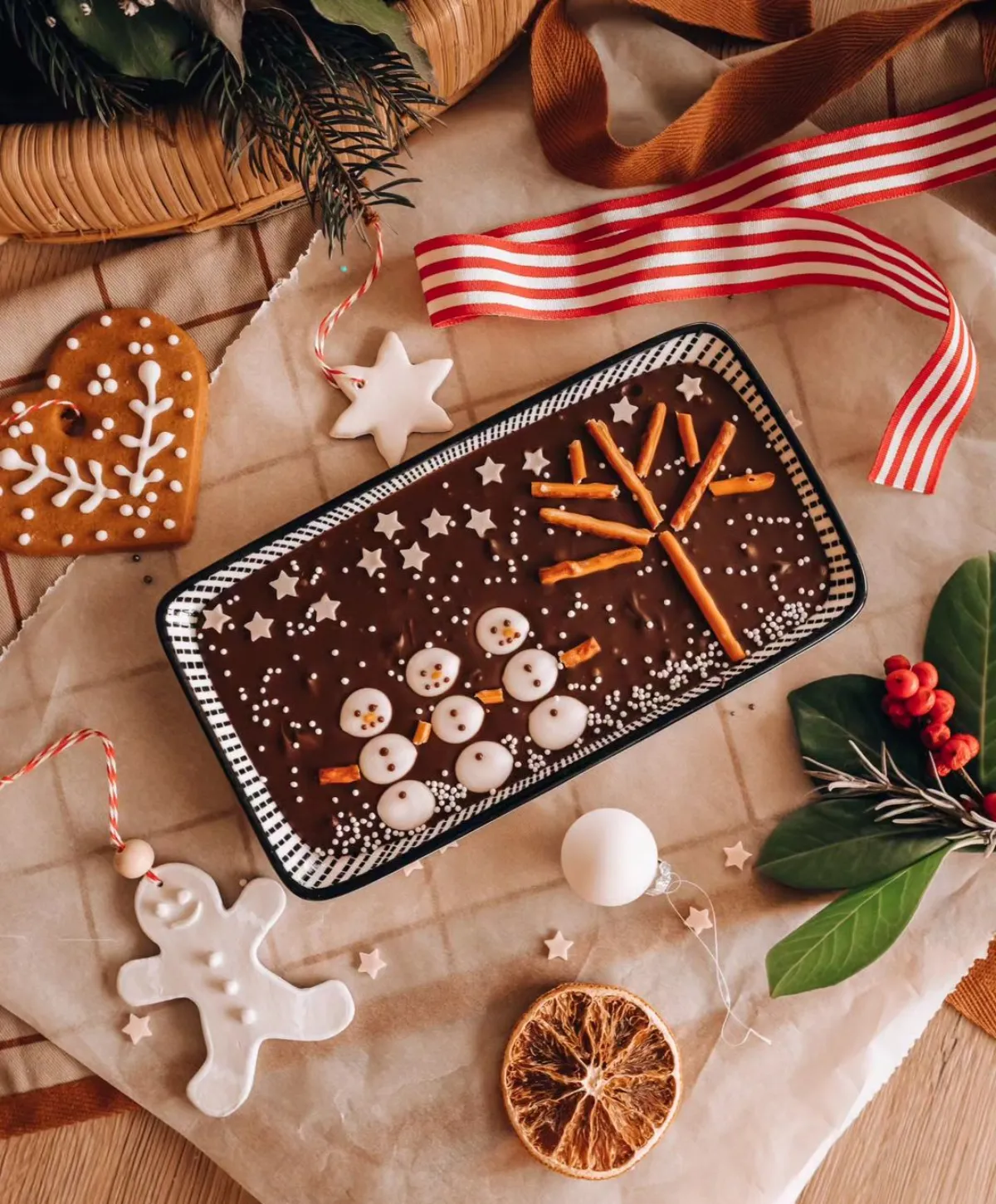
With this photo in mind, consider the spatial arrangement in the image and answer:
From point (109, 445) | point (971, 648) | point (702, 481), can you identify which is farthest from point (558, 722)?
point (109, 445)

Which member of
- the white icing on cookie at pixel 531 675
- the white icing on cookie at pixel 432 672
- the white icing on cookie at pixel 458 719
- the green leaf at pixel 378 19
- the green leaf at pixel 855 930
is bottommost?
the green leaf at pixel 855 930

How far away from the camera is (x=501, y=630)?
3.32 ft

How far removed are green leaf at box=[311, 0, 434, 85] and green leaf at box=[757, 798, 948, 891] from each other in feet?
2.45

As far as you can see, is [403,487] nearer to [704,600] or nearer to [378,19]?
[704,600]

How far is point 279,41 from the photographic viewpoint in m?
0.75

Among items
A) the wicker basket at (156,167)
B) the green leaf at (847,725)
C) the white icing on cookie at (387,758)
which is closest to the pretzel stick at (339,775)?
the white icing on cookie at (387,758)

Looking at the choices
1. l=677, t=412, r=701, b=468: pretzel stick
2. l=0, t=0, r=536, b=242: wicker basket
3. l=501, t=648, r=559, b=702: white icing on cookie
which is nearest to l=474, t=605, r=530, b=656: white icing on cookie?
l=501, t=648, r=559, b=702: white icing on cookie

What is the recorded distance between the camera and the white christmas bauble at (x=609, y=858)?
95 centimetres

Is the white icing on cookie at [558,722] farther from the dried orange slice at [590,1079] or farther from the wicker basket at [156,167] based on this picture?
the wicker basket at [156,167]

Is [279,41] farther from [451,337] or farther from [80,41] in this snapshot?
[451,337]

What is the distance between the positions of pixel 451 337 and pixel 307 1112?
0.78 metres

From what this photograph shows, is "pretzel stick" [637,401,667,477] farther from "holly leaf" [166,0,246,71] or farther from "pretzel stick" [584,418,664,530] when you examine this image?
"holly leaf" [166,0,246,71]

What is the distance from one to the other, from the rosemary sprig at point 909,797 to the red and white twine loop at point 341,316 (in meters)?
0.60

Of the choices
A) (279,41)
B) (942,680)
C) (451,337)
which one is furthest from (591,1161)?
(279,41)
